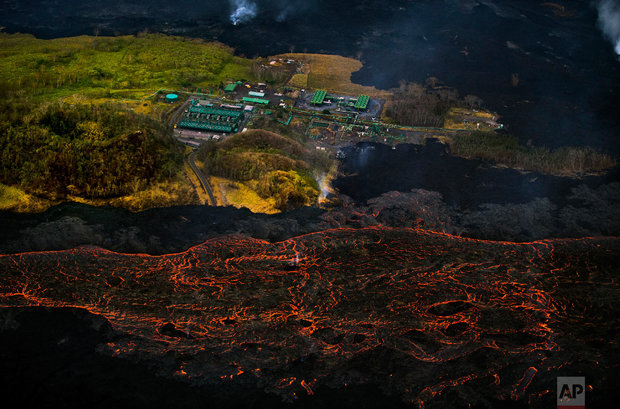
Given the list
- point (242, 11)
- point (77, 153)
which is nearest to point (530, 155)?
point (77, 153)

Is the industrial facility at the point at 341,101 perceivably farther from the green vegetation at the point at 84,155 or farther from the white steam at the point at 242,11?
the white steam at the point at 242,11

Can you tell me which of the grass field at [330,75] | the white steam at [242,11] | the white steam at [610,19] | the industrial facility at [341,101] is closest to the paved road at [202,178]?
the industrial facility at [341,101]

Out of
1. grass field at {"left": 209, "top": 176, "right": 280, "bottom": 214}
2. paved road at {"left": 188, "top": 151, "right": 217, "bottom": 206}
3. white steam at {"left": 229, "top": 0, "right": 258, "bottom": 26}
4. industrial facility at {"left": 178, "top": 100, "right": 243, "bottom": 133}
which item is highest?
white steam at {"left": 229, "top": 0, "right": 258, "bottom": 26}

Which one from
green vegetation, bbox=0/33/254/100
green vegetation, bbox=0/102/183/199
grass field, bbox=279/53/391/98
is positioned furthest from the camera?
grass field, bbox=279/53/391/98

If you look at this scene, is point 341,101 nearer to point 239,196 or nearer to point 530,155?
point 530,155

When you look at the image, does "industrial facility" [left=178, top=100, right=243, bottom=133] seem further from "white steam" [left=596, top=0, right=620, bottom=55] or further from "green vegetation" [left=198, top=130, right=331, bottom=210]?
"white steam" [left=596, top=0, right=620, bottom=55]

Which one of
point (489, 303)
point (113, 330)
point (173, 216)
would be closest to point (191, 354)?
point (113, 330)

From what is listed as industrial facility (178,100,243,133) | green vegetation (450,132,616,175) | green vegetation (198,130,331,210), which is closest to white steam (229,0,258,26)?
industrial facility (178,100,243,133)

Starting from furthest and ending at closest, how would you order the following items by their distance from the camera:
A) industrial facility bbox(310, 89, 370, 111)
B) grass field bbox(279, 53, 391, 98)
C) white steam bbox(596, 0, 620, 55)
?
white steam bbox(596, 0, 620, 55), grass field bbox(279, 53, 391, 98), industrial facility bbox(310, 89, 370, 111)
